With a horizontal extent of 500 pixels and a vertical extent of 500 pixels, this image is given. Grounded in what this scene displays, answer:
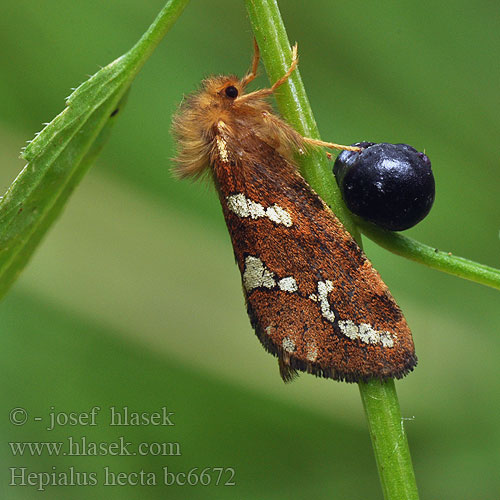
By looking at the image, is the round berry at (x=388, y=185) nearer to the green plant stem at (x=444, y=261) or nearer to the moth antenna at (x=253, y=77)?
the green plant stem at (x=444, y=261)

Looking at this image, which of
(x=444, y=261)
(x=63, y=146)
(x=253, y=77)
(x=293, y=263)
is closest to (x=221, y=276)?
(x=253, y=77)

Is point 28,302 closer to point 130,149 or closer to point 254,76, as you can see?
point 130,149

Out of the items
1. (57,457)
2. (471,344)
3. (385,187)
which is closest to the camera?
(385,187)

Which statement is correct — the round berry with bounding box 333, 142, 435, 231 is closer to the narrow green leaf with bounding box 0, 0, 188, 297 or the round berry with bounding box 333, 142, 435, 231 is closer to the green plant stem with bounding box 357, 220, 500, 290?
the green plant stem with bounding box 357, 220, 500, 290

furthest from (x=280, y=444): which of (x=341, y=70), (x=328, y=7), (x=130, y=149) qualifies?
(x=328, y=7)

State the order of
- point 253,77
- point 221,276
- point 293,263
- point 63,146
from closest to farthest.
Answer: point 63,146, point 293,263, point 253,77, point 221,276

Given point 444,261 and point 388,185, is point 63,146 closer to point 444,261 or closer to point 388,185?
point 388,185
